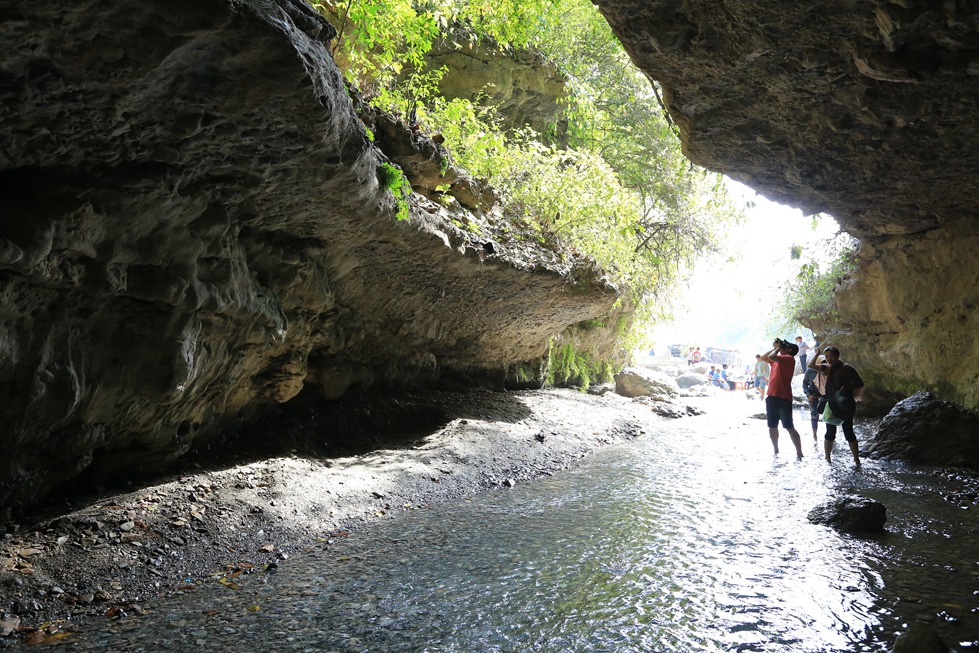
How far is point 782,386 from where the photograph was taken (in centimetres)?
947

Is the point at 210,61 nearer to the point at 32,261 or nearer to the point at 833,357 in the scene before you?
the point at 32,261

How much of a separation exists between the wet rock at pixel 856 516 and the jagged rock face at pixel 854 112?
3.87 metres

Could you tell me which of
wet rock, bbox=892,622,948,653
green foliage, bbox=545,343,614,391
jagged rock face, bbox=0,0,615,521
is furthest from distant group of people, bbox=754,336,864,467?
green foliage, bbox=545,343,614,391

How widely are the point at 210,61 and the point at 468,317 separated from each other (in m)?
8.10

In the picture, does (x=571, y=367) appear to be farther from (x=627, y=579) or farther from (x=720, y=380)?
(x=720, y=380)

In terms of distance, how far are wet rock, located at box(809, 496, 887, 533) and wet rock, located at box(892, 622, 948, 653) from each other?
2.45 m

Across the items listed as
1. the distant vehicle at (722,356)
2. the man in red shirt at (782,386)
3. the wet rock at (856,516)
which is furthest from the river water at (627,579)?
the distant vehicle at (722,356)

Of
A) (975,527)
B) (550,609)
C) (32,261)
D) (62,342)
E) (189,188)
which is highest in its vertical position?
(189,188)

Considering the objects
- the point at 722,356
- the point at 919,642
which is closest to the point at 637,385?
the point at 919,642

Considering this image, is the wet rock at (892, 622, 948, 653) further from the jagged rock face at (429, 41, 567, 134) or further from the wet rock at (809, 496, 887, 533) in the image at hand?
the jagged rock face at (429, 41, 567, 134)

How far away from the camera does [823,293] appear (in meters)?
15.3

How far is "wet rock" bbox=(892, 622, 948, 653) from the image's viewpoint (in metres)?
3.14

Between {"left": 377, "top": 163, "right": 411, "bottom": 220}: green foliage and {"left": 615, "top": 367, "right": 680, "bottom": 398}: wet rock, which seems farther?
{"left": 615, "top": 367, "right": 680, "bottom": 398}: wet rock

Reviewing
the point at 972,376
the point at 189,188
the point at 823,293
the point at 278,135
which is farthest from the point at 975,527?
the point at 823,293
